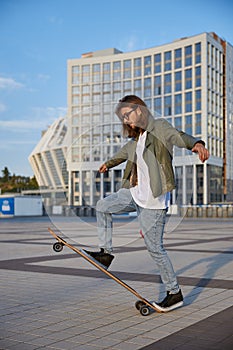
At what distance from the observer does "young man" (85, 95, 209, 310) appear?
4.93 metres

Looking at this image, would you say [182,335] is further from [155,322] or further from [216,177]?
[216,177]

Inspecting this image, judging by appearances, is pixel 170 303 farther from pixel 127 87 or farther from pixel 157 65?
pixel 157 65

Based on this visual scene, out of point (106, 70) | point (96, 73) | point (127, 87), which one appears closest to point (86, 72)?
point (96, 73)

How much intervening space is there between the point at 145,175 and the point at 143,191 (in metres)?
0.18

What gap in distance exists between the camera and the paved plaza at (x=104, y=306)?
14.2 feet

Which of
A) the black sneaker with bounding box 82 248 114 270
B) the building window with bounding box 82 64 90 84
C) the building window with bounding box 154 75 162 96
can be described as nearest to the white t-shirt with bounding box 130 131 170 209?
the black sneaker with bounding box 82 248 114 270

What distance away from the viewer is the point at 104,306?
5859 millimetres

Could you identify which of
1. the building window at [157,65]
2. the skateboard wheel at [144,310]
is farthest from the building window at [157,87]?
the skateboard wheel at [144,310]

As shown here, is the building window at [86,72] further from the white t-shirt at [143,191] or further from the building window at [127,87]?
the white t-shirt at [143,191]

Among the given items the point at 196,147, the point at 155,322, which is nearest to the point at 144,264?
the point at 155,322

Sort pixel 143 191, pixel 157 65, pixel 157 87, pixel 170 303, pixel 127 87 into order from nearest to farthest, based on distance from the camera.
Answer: pixel 143 191 < pixel 170 303 < pixel 127 87 < pixel 157 87 < pixel 157 65

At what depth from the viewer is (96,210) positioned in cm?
507

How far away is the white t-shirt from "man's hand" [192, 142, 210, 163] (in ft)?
1.75

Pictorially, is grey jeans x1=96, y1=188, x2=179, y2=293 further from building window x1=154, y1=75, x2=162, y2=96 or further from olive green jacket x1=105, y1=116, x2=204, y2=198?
building window x1=154, y1=75, x2=162, y2=96
